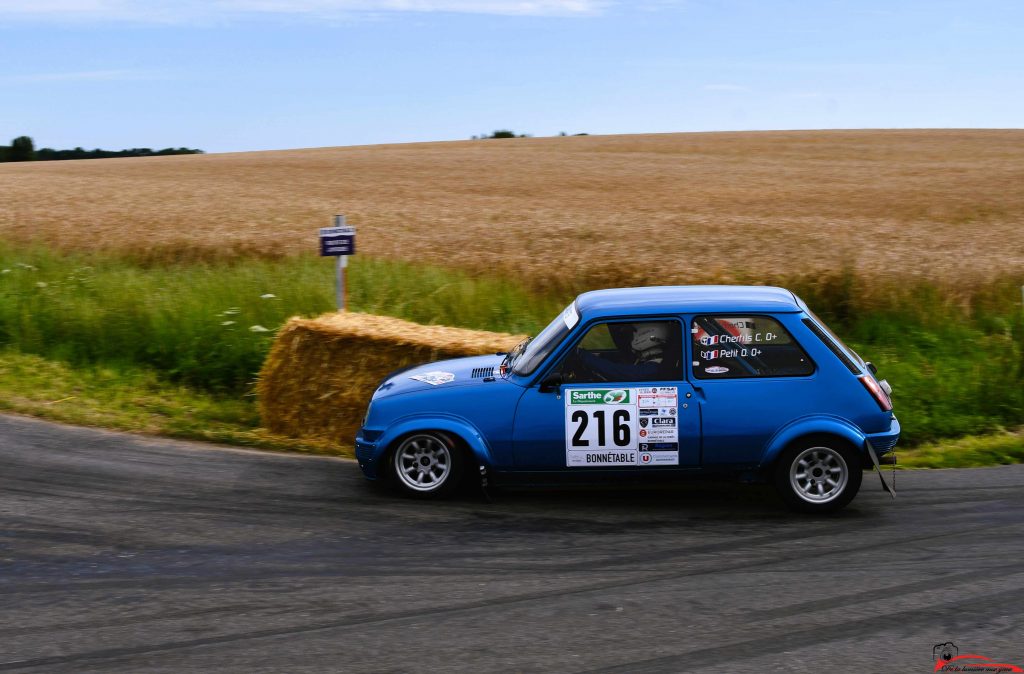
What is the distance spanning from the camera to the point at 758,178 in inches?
1407

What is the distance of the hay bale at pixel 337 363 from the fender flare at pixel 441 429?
161 cm

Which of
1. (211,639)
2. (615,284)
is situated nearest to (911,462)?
(211,639)

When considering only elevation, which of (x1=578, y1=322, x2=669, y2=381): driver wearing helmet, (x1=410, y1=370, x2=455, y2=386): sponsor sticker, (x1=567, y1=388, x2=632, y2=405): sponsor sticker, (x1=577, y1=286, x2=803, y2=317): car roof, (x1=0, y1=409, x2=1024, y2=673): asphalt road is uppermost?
(x1=577, y1=286, x2=803, y2=317): car roof

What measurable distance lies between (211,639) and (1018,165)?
123 ft

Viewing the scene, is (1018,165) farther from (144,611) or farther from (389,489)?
(144,611)

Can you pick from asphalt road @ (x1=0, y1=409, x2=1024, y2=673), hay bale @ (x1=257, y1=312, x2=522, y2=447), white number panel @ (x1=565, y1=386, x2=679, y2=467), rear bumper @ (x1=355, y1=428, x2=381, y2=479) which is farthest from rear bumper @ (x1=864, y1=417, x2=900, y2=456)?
rear bumper @ (x1=355, y1=428, x2=381, y2=479)

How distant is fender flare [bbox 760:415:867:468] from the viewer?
24.4ft

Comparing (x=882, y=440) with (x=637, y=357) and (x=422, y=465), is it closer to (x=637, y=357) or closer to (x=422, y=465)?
(x=637, y=357)

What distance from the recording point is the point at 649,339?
7.67m

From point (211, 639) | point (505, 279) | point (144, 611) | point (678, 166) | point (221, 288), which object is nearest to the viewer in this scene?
point (211, 639)

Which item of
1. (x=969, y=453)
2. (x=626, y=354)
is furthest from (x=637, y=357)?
(x=969, y=453)

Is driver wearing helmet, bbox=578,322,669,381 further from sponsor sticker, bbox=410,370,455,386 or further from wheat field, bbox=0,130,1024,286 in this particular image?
wheat field, bbox=0,130,1024,286

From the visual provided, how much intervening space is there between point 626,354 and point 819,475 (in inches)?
63.0

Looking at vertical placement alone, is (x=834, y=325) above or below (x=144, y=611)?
above
